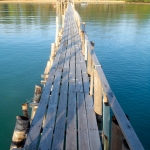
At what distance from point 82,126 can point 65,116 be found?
2.18ft

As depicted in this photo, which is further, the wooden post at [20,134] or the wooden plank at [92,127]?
the wooden post at [20,134]

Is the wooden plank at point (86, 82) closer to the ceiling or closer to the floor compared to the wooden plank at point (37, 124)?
closer to the ceiling

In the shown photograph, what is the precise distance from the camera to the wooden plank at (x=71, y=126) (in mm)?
4715

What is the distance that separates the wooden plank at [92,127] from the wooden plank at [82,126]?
0.09 metres

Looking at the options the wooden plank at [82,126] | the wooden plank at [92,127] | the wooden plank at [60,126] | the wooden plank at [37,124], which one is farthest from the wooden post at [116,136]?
the wooden plank at [37,124]

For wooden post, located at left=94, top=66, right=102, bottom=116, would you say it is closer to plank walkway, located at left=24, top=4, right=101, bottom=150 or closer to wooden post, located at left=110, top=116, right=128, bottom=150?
plank walkway, located at left=24, top=4, right=101, bottom=150

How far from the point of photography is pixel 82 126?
5.34m

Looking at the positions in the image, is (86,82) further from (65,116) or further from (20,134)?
(20,134)

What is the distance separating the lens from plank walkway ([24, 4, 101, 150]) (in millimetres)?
4766

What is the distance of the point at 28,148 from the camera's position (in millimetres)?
4562

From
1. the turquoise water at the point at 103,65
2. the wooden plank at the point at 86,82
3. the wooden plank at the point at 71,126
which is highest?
the wooden plank at the point at 86,82

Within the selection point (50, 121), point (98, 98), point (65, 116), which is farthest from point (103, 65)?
point (50, 121)

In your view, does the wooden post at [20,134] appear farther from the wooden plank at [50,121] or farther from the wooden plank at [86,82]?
the wooden plank at [86,82]

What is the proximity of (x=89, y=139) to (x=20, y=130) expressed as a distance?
1756mm
